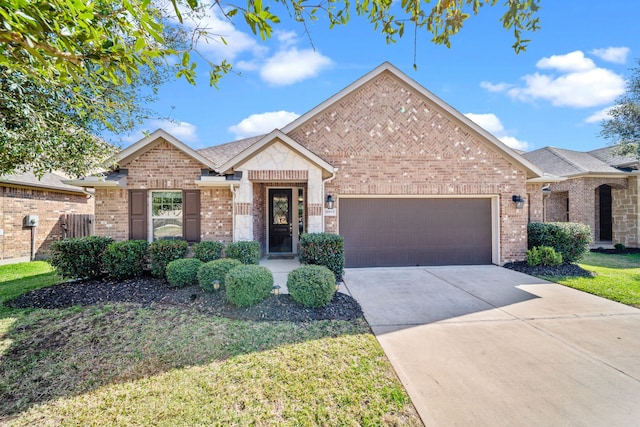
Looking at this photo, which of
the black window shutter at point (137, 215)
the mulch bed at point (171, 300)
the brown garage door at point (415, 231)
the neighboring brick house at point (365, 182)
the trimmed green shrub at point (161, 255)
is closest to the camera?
the mulch bed at point (171, 300)

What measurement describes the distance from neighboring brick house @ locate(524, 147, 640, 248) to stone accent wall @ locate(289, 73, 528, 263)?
546cm

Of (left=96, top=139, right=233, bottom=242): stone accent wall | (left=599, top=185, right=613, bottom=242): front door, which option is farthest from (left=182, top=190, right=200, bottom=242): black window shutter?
(left=599, top=185, right=613, bottom=242): front door

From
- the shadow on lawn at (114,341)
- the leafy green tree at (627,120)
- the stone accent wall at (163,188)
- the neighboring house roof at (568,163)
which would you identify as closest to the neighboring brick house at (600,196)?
the neighboring house roof at (568,163)

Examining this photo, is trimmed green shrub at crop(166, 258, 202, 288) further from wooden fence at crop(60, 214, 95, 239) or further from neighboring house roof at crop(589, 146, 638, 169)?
neighboring house roof at crop(589, 146, 638, 169)

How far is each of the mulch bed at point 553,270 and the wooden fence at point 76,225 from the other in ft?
58.3

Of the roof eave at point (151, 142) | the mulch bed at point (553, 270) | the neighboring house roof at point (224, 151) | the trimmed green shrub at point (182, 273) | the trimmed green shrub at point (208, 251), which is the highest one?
the neighboring house roof at point (224, 151)

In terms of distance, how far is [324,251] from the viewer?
7188 millimetres

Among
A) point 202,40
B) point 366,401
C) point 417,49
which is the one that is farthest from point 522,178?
point 202,40

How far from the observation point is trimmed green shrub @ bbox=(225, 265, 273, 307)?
201 inches

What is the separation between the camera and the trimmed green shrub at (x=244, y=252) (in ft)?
23.8

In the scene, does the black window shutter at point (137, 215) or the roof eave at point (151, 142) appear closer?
the roof eave at point (151, 142)

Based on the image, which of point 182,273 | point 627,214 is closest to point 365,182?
point 182,273

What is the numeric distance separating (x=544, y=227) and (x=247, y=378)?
34.3 ft

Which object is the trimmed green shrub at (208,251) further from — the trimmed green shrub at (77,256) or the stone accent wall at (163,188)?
the trimmed green shrub at (77,256)
